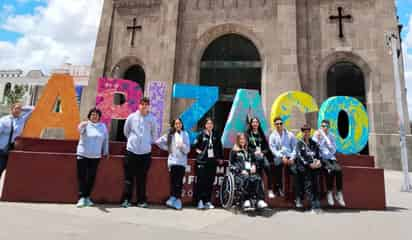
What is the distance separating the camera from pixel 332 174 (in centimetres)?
588

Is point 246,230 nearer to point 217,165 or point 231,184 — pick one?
point 231,184

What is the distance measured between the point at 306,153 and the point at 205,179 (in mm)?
2412

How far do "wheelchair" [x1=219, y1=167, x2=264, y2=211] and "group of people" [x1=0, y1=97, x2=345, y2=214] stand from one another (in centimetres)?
7

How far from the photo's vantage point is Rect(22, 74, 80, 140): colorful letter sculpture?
21.5 ft

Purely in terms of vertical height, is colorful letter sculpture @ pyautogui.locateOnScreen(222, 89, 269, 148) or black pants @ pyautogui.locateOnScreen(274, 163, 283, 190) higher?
colorful letter sculpture @ pyautogui.locateOnScreen(222, 89, 269, 148)

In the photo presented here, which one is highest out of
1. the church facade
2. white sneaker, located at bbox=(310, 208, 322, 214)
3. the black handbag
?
the church facade

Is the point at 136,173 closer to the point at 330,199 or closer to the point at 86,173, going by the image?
the point at 86,173

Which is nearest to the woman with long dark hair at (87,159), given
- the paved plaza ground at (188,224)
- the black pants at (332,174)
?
the paved plaza ground at (188,224)

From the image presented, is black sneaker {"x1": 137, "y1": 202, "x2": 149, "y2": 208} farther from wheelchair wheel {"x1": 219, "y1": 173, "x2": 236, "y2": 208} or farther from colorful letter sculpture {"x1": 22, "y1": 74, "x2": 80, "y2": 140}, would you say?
colorful letter sculpture {"x1": 22, "y1": 74, "x2": 80, "y2": 140}

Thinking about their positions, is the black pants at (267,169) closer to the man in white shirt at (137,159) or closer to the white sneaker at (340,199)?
the white sneaker at (340,199)

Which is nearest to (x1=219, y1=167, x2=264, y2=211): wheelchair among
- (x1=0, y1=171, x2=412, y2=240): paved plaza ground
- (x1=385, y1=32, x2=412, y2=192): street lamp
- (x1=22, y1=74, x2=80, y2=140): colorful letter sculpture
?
(x1=0, y1=171, x2=412, y2=240): paved plaza ground

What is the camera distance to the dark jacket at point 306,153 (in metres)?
5.77

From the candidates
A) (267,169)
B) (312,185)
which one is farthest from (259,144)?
(312,185)

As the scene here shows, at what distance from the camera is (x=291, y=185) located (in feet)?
19.8
